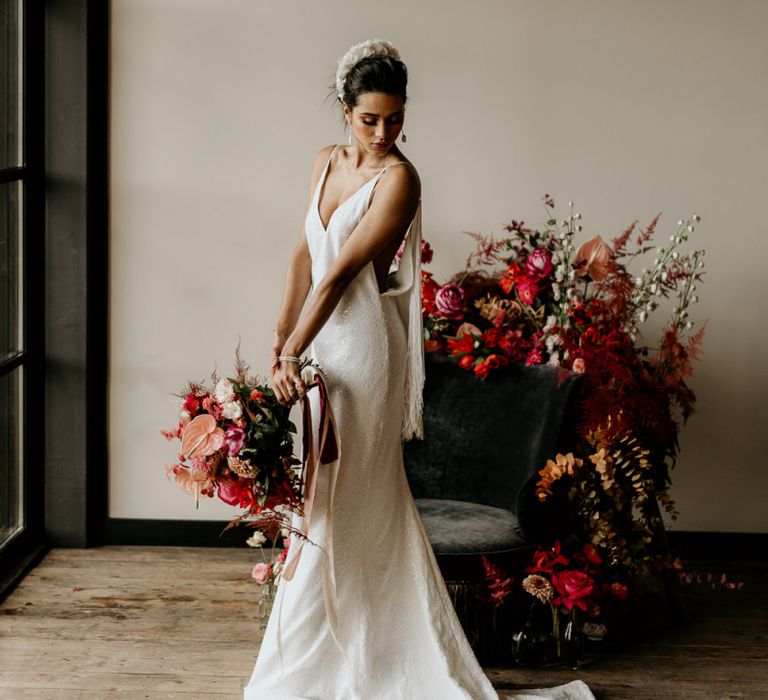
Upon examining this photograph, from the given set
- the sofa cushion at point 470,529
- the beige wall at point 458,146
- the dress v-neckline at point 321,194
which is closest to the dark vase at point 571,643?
the sofa cushion at point 470,529

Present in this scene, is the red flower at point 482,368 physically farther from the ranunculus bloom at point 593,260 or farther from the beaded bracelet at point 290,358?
the beaded bracelet at point 290,358

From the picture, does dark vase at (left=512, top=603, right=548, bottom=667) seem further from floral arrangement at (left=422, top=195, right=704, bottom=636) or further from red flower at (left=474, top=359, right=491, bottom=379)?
red flower at (left=474, top=359, right=491, bottom=379)

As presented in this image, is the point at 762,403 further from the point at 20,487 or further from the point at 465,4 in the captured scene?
the point at 20,487

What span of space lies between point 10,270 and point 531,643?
229cm

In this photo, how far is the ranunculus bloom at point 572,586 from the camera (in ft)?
10.7

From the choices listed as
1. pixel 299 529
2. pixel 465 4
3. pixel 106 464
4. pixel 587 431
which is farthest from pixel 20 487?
pixel 465 4

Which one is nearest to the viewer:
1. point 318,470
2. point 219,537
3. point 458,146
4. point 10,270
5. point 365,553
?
point 318,470

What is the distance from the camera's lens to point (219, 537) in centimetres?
443

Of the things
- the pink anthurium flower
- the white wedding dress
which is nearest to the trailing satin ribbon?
the white wedding dress

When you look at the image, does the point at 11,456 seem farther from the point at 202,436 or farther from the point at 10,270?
the point at 202,436

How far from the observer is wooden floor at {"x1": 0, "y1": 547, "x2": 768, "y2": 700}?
315 cm

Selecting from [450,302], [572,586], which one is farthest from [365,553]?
[450,302]

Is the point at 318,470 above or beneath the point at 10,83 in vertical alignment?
beneath

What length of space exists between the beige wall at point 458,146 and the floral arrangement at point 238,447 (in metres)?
1.60
